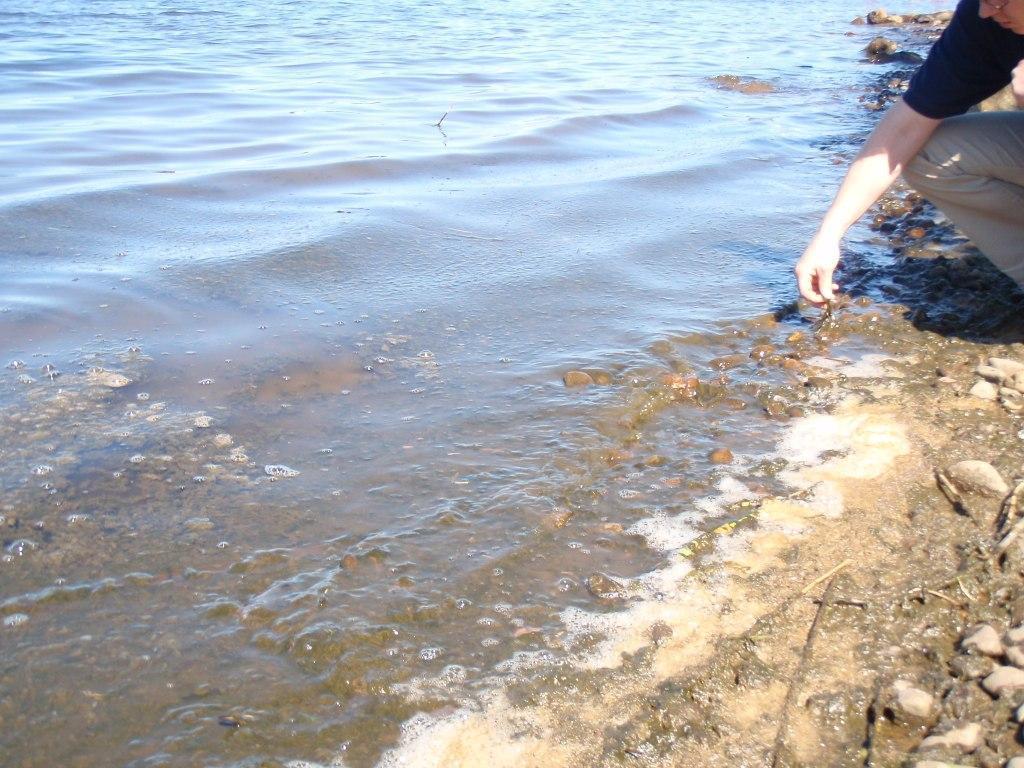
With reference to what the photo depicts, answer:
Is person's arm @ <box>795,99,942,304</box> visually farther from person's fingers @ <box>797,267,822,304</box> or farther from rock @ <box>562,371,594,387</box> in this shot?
rock @ <box>562,371,594,387</box>

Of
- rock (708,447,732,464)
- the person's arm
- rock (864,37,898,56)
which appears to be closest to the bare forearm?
the person's arm

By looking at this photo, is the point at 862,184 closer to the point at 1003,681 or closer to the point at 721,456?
the point at 721,456

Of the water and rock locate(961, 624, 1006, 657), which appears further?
the water

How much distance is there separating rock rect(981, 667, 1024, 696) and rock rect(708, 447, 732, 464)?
1.13 meters

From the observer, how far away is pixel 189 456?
3.05m

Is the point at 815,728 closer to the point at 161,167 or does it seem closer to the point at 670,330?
the point at 670,330

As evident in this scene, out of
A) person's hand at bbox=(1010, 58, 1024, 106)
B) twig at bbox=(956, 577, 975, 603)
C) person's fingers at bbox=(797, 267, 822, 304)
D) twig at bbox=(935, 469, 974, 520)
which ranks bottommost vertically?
twig at bbox=(956, 577, 975, 603)

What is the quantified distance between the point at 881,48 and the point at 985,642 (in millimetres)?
12473

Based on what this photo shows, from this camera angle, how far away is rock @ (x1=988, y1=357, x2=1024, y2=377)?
11.0ft

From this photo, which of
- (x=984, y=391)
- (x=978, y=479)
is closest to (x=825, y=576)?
(x=978, y=479)

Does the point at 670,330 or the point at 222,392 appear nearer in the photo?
the point at 222,392

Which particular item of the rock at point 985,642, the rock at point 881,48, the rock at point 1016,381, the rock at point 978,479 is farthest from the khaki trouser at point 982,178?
the rock at point 881,48

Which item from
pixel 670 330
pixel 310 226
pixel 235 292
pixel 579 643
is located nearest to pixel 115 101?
pixel 310 226

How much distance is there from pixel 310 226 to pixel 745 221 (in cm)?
248
